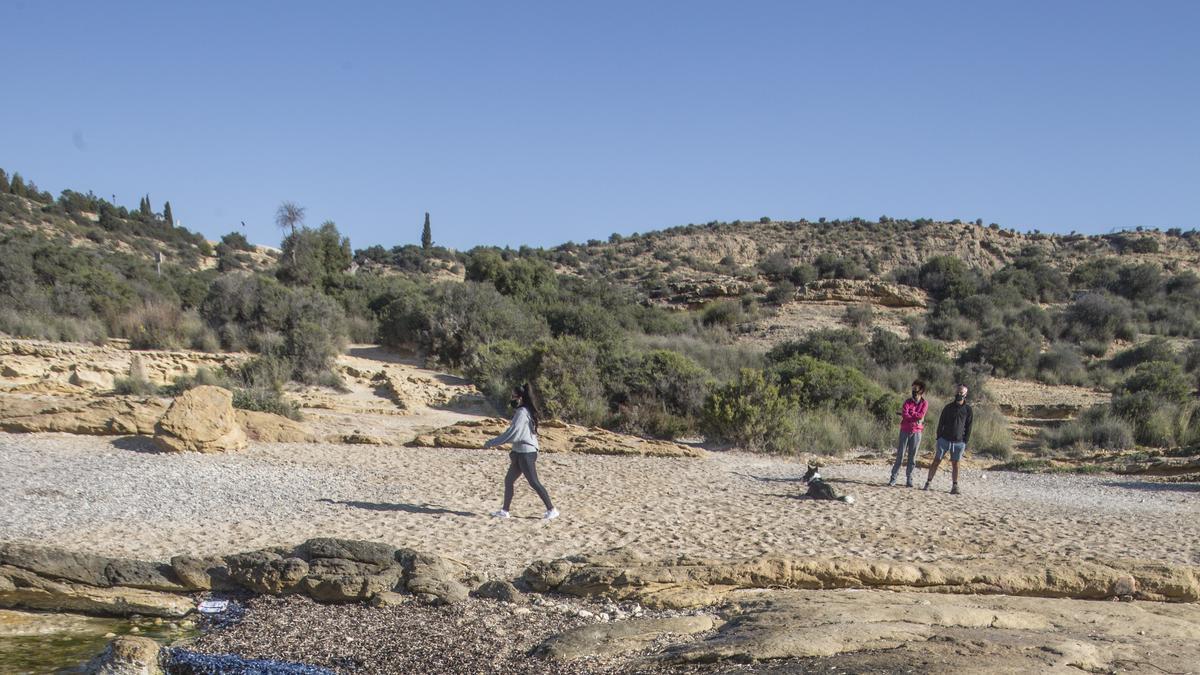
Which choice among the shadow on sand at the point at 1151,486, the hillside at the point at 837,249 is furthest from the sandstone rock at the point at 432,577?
the hillside at the point at 837,249

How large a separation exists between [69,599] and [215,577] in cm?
113

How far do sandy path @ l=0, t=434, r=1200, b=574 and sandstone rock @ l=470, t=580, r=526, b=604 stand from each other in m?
0.54

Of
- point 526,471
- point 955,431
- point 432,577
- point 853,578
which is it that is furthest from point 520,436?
point 955,431

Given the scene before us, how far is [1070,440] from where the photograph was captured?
1717 cm

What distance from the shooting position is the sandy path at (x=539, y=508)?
28.4 feet

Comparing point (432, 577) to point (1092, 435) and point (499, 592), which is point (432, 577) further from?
point (1092, 435)

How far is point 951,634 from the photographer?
5.56 m

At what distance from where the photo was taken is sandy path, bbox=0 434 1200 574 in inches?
341

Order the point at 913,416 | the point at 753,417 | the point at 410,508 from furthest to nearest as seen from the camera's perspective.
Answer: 1. the point at 753,417
2. the point at 913,416
3. the point at 410,508

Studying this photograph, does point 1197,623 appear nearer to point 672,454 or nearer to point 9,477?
point 672,454

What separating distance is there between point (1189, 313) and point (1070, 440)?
A: 22.9 m

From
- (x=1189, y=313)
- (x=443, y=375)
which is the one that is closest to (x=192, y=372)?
(x=443, y=375)

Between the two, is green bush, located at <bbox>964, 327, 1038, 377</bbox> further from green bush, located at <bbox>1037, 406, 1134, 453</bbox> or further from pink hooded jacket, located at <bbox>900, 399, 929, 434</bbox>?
pink hooded jacket, located at <bbox>900, 399, 929, 434</bbox>

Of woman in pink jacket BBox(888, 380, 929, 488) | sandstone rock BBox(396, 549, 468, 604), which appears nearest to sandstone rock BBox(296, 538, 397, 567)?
sandstone rock BBox(396, 549, 468, 604)
